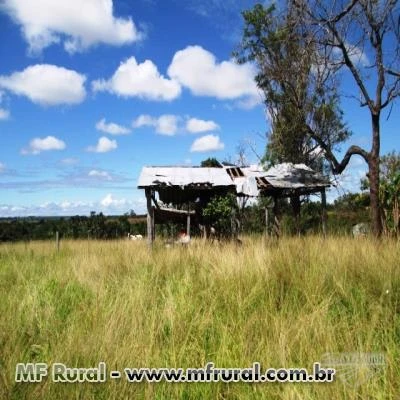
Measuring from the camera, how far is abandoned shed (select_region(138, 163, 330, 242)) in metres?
14.4

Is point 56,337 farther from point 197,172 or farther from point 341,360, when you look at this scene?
point 197,172

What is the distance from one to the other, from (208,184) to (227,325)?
426 inches

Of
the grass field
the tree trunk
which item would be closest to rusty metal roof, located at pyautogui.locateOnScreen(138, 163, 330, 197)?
the tree trunk

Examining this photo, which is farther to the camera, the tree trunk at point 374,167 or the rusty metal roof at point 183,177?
the rusty metal roof at point 183,177

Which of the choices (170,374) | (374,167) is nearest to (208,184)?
(374,167)

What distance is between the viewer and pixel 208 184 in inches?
580

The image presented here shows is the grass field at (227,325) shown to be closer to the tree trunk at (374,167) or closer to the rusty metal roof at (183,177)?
the tree trunk at (374,167)

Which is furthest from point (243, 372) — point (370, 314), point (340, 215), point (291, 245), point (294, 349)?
point (340, 215)

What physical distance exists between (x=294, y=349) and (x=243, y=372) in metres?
0.44

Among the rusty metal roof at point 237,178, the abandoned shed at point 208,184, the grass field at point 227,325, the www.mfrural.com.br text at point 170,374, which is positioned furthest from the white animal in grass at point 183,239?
the www.mfrural.com.br text at point 170,374

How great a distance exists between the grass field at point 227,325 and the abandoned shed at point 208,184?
8184 millimetres

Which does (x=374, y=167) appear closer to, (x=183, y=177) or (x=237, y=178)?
(x=237, y=178)

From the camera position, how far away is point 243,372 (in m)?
3.19

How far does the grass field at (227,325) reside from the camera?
2916 mm
